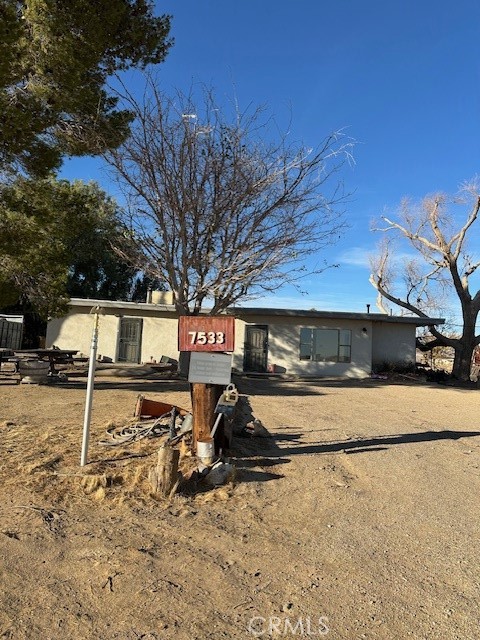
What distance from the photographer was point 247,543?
12.0ft

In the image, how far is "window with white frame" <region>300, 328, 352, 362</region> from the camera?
20.8 meters

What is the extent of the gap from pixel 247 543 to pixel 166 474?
1.11 metres

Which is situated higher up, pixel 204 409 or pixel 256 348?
pixel 256 348

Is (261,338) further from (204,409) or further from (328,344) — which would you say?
(204,409)

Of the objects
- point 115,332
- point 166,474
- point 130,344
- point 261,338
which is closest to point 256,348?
point 261,338

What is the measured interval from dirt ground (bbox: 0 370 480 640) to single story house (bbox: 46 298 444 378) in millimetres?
13359

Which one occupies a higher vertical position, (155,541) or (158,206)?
(158,206)

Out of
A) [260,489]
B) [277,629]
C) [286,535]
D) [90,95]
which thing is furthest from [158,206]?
[277,629]

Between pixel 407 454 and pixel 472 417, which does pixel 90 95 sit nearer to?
pixel 407 454

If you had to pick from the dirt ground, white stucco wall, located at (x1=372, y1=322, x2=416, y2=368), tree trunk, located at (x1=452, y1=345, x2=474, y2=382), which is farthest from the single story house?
the dirt ground

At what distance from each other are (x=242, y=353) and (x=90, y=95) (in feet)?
39.4

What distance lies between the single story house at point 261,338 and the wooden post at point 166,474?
15.8 meters

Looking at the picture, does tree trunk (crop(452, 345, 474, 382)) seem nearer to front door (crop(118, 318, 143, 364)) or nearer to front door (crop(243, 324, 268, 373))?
front door (crop(243, 324, 268, 373))

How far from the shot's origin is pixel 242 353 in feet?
67.4
